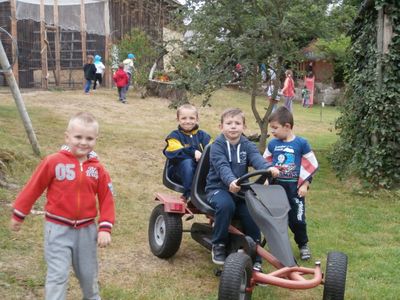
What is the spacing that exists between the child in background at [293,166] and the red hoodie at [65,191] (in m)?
2.24

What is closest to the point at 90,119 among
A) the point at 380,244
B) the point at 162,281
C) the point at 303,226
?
the point at 162,281

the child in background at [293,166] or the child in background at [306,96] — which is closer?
the child in background at [293,166]

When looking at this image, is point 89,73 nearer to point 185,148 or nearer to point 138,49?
point 138,49

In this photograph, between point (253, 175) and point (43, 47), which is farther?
point (43, 47)

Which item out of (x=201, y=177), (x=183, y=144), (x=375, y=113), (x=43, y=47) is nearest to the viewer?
(x=201, y=177)

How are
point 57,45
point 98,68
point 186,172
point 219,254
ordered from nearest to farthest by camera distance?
point 219,254 → point 186,172 → point 57,45 → point 98,68

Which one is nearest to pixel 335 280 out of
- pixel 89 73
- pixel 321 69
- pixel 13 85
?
pixel 13 85

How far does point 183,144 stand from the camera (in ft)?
17.3

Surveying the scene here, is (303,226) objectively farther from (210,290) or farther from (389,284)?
(210,290)

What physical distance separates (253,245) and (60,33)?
17.5m

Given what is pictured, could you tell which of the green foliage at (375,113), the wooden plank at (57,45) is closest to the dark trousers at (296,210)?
the green foliage at (375,113)

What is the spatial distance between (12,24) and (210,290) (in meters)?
16.1

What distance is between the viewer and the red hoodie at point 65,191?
3.40 metres

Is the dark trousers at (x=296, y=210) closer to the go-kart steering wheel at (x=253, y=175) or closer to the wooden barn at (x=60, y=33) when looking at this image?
the go-kart steering wheel at (x=253, y=175)
